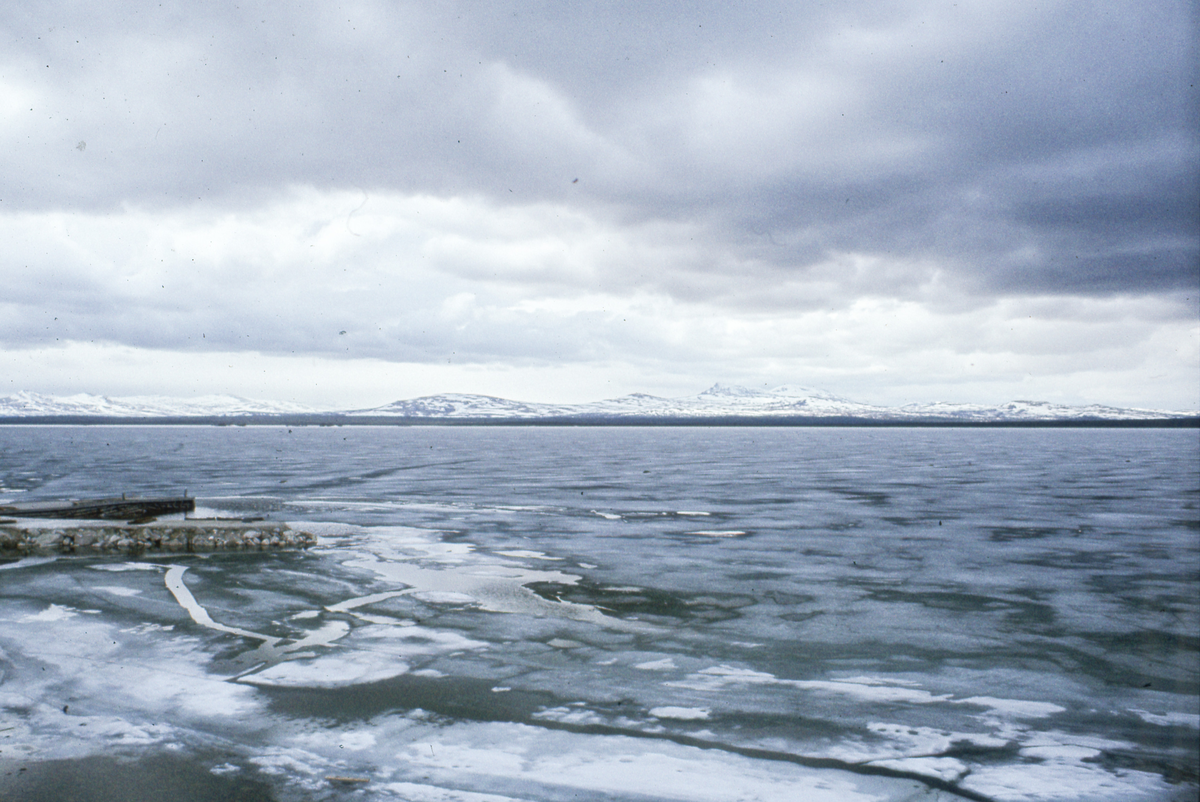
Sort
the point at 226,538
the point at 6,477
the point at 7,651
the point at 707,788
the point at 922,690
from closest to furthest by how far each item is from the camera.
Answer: the point at 707,788 < the point at 922,690 < the point at 7,651 < the point at 226,538 < the point at 6,477

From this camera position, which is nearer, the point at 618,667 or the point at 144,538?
the point at 618,667

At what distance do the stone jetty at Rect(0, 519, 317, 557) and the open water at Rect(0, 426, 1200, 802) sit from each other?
1.11 metres

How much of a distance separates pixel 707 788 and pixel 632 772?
0.77 m

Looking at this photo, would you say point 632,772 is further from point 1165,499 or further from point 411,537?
point 1165,499

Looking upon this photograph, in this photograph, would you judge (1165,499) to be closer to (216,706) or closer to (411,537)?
(411,537)

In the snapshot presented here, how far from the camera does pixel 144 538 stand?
73.3 feet

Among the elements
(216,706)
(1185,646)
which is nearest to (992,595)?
(1185,646)

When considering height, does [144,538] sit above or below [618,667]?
below

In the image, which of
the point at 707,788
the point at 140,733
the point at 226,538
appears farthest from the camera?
the point at 226,538

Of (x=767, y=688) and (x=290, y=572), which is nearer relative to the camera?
(x=767, y=688)

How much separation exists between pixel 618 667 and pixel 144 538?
17.0 metres

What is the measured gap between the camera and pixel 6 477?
49.5 meters

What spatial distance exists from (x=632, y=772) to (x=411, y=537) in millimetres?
16830

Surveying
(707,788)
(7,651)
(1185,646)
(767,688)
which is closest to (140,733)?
(7,651)
